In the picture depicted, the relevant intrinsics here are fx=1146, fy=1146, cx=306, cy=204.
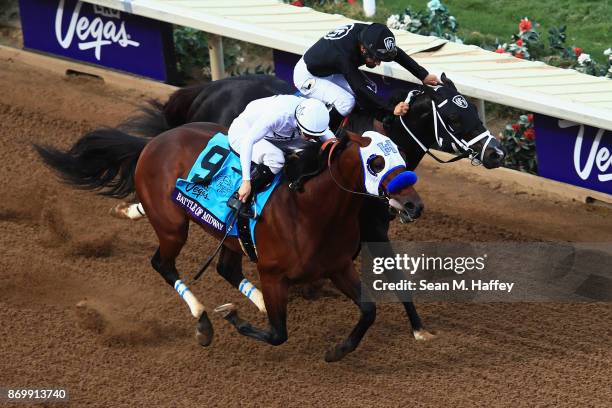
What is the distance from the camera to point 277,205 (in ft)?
22.2

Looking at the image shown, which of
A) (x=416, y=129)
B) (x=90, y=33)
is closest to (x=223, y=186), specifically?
(x=416, y=129)

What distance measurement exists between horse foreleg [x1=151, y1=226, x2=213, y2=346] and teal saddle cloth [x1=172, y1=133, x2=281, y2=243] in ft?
1.01

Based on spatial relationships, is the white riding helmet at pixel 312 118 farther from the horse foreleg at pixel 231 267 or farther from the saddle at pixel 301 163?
the horse foreleg at pixel 231 267

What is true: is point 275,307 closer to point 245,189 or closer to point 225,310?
point 225,310

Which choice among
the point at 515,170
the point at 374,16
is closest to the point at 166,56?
the point at 374,16

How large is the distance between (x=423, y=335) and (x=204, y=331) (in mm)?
1429

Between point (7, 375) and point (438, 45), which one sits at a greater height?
point (438, 45)

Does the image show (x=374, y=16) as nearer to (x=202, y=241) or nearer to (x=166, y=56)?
(x=166, y=56)

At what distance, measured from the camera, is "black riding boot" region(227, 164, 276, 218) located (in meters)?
6.82

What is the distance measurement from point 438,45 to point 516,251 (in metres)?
2.24

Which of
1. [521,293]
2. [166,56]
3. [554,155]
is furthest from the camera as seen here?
[166,56]

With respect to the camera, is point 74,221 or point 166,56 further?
point 166,56

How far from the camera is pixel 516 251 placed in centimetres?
855

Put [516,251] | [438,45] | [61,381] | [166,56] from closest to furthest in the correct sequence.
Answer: [61,381] < [516,251] < [438,45] < [166,56]
